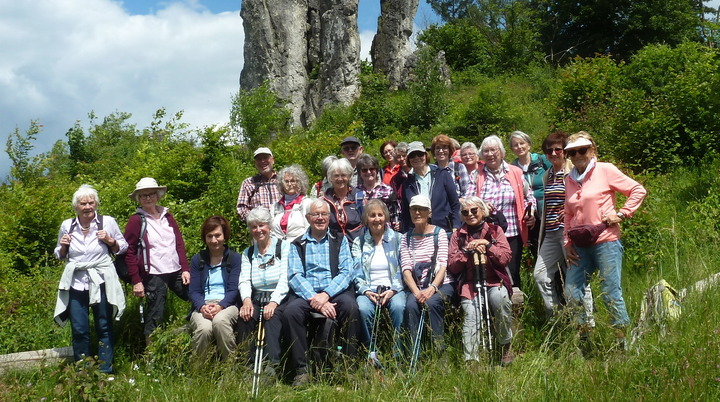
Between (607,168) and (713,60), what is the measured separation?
22.2 ft

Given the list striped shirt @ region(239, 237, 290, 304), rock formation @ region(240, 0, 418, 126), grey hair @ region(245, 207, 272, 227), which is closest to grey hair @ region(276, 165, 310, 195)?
grey hair @ region(245, 207, 272, 227)

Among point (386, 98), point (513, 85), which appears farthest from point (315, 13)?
point (513, 85)

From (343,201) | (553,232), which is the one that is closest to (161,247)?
(343,201)

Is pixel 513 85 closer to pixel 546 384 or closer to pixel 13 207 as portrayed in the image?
pixel 13 207

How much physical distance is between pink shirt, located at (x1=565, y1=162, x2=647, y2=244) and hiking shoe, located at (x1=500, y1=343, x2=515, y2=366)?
43.9 inches

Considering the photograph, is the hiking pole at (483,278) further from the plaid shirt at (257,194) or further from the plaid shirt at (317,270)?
the plaid shirt at (257,194)

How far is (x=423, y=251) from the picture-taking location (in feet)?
17.2

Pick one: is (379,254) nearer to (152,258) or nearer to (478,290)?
(478,290)

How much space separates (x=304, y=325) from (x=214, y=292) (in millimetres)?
1022

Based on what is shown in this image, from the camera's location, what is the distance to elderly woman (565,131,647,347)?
439 centimetres

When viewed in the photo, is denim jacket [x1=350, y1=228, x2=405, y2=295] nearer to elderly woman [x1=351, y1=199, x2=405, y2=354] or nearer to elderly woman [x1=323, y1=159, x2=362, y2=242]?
elderly woman [x1=351, y1=199, x2=405, y2=354]

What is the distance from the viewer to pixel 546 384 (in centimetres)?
349

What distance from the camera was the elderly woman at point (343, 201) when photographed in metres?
5.84

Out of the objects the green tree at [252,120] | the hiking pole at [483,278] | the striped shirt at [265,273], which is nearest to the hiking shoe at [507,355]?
the hiking pole at [483,278]
